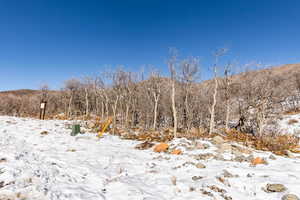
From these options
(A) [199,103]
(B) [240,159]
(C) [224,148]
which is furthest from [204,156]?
(A) [199,103]

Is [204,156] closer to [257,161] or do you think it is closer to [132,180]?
[257,161]

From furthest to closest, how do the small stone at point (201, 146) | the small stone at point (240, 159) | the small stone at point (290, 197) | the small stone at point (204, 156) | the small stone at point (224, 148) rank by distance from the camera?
the small stone at point (201, 146) → the small stone at point (224, 148) → the small stone at point (204, 156) → the small stone at point (240, 159) → the small stone at point (290, 197)

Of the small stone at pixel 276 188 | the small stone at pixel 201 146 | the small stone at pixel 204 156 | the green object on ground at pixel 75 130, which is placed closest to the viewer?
the small stone at pixel 276 188

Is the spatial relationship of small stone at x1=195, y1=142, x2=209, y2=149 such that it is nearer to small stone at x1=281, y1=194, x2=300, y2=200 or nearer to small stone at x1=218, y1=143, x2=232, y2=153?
small stone at x1=218, y1=143, x2=232, y2=153

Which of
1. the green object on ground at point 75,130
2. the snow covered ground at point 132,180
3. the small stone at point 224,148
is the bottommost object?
the snow covered ground at point 132,180

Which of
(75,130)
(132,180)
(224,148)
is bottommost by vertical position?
(132,180)

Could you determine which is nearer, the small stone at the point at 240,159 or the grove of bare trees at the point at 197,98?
the small stone at the point at 240,159

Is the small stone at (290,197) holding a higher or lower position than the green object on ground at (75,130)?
lower

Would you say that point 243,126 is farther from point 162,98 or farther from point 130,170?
point 130,170

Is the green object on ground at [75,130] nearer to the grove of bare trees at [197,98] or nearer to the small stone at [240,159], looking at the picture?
the grove of bare trees at [197,98]

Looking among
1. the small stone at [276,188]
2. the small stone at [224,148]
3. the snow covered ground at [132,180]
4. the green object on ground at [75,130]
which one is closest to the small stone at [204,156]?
the snow covered ground at [132,180]

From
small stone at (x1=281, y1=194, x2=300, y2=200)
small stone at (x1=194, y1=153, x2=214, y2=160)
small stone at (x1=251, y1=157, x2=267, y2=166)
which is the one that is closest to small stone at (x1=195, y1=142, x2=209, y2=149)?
small stone at (x1=194, y1=153, x2=214, y2=160)

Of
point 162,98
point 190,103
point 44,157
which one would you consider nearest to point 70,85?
point 162,98

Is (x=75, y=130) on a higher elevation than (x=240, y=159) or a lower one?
higher
